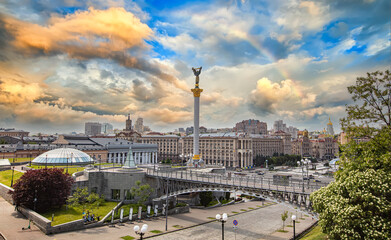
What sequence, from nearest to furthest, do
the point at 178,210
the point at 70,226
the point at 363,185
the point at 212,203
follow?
the point at 363,185 < the point at 70,226 < the point at 178,210 < the point at 212,203

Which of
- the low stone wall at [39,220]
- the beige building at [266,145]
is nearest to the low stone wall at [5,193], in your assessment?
the low stone wall at [39,220]

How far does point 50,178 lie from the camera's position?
133 ft

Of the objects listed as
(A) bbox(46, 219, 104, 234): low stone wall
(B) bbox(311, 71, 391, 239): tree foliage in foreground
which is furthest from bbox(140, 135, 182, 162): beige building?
(B) bbox(311, 71, 391, 239): tree foliage in foreground

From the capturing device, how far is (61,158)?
6588 centimetres

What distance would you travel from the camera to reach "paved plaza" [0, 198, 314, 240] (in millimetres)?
33250

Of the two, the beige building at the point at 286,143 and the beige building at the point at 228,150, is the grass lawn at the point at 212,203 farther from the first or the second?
the beige building at the point at 286,143

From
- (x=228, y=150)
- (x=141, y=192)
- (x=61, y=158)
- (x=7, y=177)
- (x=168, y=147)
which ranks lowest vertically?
A: (x=141, y=192)

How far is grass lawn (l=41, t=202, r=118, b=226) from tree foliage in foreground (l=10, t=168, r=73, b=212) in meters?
1.17

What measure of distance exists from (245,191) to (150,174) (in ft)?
73.0

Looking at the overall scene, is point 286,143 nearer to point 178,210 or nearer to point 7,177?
point 178,210

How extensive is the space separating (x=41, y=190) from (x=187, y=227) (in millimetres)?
23585

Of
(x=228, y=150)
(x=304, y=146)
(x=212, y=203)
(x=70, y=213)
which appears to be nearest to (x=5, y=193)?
(x=70, y=213)

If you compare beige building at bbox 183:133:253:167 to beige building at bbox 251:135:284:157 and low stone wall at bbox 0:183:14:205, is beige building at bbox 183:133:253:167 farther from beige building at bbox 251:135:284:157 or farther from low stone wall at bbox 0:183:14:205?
low stone wall at bbox 0:183:14:205

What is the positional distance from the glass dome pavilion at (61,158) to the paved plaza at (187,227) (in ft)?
60.3
